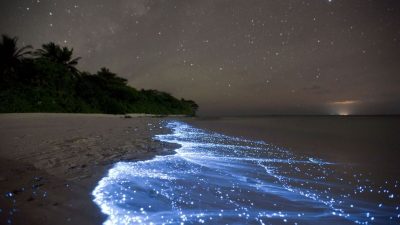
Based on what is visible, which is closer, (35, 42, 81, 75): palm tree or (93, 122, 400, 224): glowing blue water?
(93, 122, 400, 224): glowing blue water

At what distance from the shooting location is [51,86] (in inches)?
883

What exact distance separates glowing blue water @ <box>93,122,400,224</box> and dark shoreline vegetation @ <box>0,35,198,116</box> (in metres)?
18.3

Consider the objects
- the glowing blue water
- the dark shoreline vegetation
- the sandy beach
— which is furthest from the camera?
the dark shoreline vegetation

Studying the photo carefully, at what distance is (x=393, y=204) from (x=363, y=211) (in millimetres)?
511

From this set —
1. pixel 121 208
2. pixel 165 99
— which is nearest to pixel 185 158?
pixel 121 208

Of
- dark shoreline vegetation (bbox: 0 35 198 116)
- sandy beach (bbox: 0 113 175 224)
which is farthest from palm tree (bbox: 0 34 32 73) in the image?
sandy beach (bbox: 0 113 175 224)

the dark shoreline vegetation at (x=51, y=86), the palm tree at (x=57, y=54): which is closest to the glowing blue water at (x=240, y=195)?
the dark shoreline vegetation at (x=51, y=86)

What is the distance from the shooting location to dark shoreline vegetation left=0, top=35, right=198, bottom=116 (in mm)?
18734

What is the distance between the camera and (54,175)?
2963 millimetres

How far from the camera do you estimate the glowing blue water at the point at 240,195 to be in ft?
6.66

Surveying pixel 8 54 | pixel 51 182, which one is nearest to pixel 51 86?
pixel 8 54

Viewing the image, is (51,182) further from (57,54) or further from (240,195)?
(57,54)

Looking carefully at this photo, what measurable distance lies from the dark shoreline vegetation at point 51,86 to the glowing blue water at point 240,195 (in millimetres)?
18261

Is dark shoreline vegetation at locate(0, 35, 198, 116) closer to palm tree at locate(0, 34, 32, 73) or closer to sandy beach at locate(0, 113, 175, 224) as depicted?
palm tree at locate(0, 34, 32, 73)
